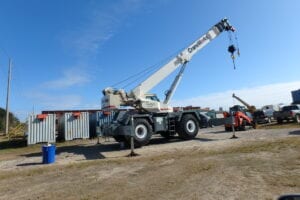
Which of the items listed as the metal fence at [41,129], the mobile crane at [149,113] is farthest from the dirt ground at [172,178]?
the metal fence at [41,129]

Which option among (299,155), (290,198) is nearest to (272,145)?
(299,155)

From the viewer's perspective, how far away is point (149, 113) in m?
17.4

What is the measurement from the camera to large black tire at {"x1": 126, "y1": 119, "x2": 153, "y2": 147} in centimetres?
1566

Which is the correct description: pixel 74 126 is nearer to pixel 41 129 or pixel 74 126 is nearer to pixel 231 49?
pixel 41 129

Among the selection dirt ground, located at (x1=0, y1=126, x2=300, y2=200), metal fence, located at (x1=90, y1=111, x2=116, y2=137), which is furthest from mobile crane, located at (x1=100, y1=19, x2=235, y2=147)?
metal fence, located at (x1=90, y1=111, x2=116, y2=137)

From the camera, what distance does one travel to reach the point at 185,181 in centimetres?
744

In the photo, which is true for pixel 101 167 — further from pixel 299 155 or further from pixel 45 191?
pixel 299 155

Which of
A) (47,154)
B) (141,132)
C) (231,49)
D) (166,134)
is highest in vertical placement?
(231,49)

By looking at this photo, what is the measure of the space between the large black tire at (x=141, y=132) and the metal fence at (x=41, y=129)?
9578mm

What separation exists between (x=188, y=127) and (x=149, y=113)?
2645 mm

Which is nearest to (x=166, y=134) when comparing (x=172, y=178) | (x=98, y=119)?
(x=98, y=119)

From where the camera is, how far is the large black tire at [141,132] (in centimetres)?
1566

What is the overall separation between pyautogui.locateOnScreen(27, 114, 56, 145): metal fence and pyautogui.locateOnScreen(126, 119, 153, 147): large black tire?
958 centimetres

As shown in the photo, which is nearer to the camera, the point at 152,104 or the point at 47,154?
the point at 47,154
